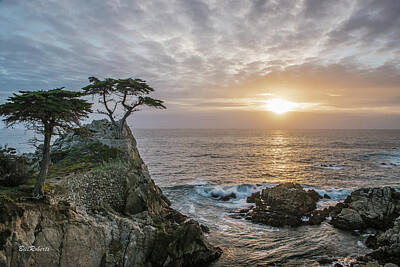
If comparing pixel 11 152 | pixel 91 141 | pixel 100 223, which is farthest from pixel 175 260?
pixel 91 141

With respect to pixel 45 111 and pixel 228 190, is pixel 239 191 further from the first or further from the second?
pixel 45 111

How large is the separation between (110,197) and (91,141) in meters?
9.12

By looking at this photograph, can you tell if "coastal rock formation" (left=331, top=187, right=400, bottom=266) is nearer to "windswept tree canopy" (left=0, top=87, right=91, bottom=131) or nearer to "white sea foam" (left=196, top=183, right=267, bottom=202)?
"white sea foam" (left=196, top=183, right=267, bottom=202)

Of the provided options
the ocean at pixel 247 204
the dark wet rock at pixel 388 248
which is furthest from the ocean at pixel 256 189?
the dark wet rock at pixel 388 248

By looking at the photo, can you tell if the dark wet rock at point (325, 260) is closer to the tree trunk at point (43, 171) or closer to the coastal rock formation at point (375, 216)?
the coastal rock formation at point (375, 216)

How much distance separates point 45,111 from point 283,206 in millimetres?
22010

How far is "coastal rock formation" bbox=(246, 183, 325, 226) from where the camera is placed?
22469 mm

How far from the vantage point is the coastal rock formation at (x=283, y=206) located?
22469 mm

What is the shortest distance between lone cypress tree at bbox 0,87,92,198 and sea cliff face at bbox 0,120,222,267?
140 centimetres

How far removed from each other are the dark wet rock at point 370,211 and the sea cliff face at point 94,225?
1216cm

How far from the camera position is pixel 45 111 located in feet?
36.7

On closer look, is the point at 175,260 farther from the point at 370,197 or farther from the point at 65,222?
the point at 370,197

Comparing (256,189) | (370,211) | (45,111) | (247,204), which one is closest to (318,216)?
(370,211)

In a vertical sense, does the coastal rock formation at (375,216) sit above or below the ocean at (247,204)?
above
